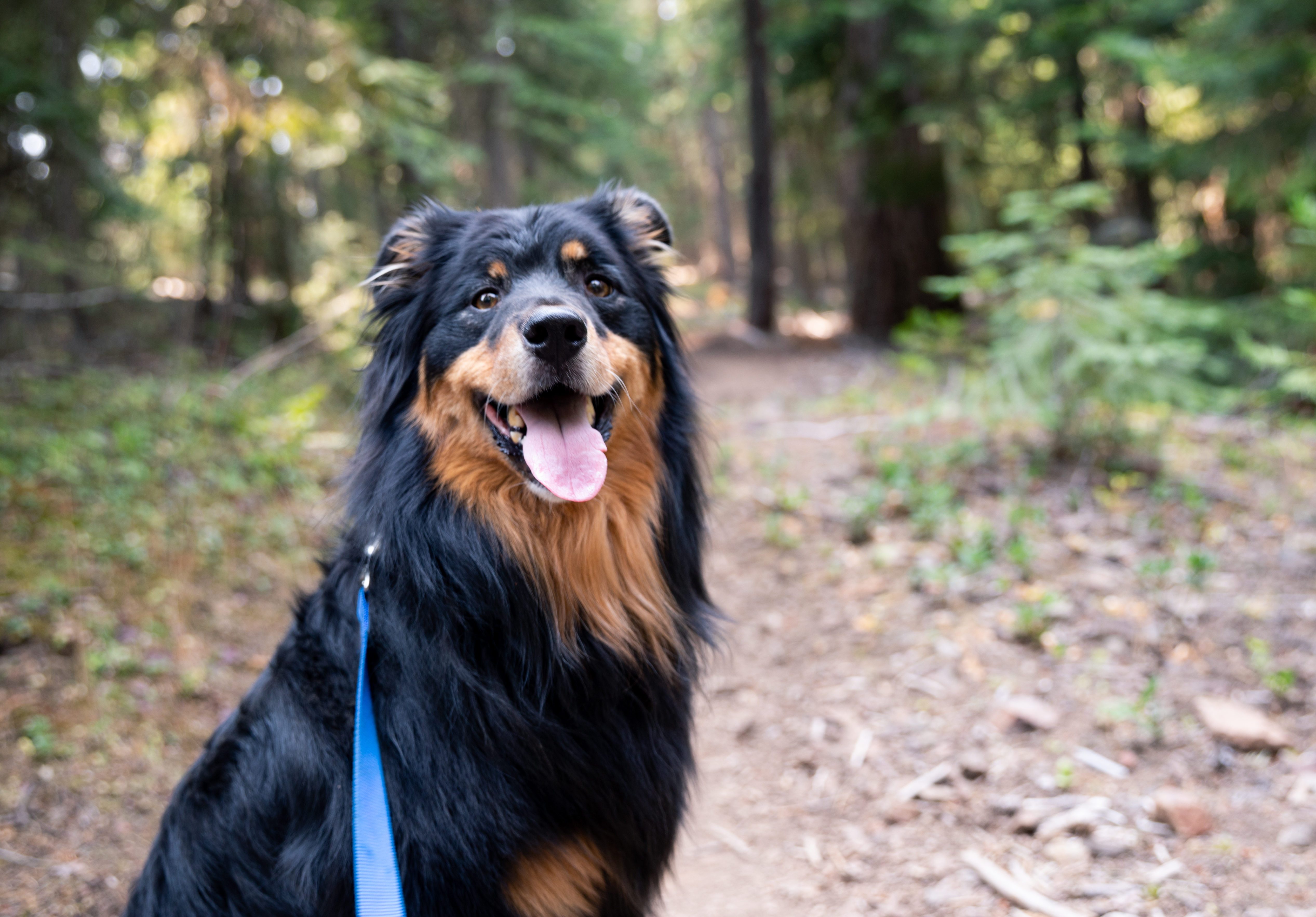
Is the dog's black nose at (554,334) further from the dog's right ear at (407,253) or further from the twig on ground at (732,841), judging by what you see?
the twig on ground at (732,841)

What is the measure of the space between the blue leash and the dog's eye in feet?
3.88

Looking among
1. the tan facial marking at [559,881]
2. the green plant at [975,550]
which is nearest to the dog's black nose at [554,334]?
the tan facial marking at [559,881]

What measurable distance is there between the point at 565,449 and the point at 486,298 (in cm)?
66

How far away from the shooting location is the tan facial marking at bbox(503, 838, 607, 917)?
229 centimetres

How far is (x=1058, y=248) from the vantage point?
6.31 m

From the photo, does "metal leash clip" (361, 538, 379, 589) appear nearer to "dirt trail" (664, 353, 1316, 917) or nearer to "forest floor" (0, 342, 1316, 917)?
"forest floor" (0, 342, 1316, 917)

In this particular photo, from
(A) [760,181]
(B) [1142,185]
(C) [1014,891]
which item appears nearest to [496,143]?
(A) [760,181]

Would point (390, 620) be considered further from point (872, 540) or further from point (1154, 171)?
point (1154, 171)

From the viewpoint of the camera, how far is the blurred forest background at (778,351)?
4711 mm

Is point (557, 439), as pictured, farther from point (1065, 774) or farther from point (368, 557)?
point (1065, 774)

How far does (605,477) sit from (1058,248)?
5.20m

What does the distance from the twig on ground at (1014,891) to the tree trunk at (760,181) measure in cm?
1365

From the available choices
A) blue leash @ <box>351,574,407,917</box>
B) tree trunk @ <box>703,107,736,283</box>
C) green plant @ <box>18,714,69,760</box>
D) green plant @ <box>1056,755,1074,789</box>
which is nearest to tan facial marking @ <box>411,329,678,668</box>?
blue leash @ <box>351,574,407,917</box>

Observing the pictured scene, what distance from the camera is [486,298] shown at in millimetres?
2840
